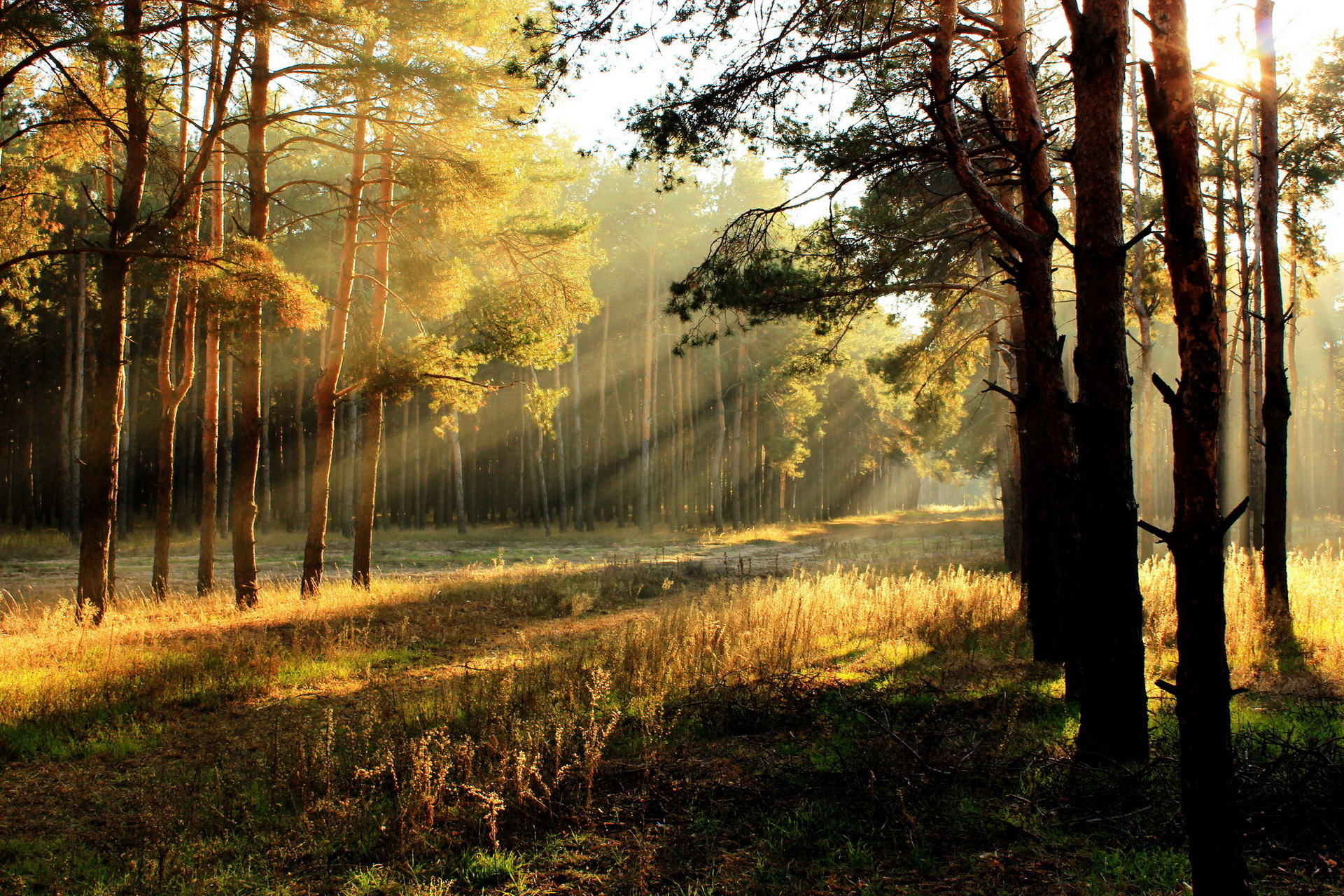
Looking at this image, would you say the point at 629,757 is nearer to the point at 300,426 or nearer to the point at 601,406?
the point at 300,426

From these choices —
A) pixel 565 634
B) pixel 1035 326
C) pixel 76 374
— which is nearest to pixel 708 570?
pixel 565 634

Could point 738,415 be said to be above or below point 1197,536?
above

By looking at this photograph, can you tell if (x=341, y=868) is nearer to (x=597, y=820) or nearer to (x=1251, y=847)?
(x=597, y=820)

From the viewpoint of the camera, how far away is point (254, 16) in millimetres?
10023

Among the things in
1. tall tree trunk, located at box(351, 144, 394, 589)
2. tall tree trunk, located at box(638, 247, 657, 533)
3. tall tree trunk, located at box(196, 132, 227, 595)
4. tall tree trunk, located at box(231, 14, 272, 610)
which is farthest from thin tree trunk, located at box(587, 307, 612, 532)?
tall tree trunk, located at box(231, 14, 272, 610)

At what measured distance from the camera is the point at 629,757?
18.0 ft

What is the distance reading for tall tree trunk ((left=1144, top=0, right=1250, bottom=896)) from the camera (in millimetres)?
2877

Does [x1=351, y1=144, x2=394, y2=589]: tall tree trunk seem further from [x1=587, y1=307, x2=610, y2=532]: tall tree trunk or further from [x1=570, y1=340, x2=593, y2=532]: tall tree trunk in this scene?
[x1=587, y1=307, x2=610, y2=532]: tall tree trunk

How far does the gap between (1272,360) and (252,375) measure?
45.9 ft

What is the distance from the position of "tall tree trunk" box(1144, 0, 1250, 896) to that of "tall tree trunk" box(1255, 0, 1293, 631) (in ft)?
25.2

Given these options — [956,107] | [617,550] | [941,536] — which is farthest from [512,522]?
[956,107]

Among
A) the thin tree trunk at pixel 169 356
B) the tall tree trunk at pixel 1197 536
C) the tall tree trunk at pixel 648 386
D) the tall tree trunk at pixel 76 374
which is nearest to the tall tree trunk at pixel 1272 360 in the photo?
the tall tree trunk at pixel 1197 536

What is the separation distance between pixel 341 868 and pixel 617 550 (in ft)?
74.7

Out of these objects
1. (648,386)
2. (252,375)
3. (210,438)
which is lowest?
(210,438)
